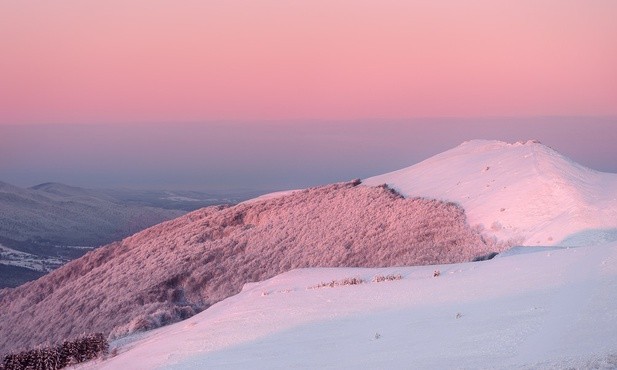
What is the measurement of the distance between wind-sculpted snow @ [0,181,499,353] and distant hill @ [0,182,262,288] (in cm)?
2271

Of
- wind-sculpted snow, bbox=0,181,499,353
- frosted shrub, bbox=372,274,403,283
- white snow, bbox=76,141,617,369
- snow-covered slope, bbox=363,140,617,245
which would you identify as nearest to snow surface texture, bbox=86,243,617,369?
white snow, bbox=76,141,617,369

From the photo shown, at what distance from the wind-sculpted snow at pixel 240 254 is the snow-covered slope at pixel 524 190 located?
585 millimetres

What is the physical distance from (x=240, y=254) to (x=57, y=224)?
56685 mm

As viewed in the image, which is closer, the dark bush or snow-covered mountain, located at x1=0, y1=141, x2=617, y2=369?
snow-covered mountain, located at x1=0, y1=141, x2=617, y2=369

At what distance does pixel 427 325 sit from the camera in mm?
9391

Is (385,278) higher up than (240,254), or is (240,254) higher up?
(385,278)

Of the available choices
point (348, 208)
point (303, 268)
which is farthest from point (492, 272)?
point (348, 208)

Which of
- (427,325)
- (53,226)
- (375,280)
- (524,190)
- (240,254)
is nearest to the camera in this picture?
(427,325)

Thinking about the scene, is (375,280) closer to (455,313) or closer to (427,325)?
Result: (455,313)

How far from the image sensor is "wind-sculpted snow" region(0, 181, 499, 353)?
16.5m

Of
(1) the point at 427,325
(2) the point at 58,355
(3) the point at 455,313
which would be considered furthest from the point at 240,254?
(1) the point at 427,325

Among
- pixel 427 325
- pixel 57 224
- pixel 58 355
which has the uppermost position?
pixel 427 325

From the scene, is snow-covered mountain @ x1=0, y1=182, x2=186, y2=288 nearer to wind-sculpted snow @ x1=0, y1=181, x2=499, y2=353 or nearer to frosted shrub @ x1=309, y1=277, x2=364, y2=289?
wind-sculpted snow @ x1=0, y1=181, x2=499, y2=353

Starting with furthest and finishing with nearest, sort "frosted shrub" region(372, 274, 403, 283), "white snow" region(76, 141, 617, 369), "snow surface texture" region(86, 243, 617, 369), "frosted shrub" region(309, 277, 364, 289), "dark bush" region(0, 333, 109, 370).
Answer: "frosted shrub" region(309, 277, 364, 289), "frosted shrub" region(372, 274, 403, 283), "dark bush" region(0, 333, 109, 370), "white snow" region(76, 141, 617, 369), "snow surface texture" region(86, 243, 617, 369)
